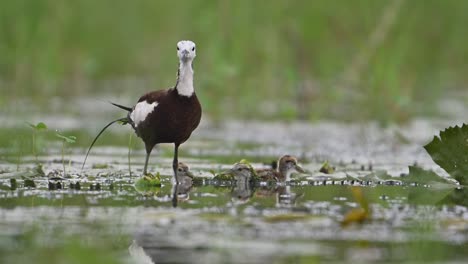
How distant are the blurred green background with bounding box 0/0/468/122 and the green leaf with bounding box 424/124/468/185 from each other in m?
5.36

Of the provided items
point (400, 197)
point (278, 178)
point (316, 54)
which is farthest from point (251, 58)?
point (400, 197)

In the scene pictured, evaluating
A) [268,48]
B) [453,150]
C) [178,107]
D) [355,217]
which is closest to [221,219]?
[355,217]

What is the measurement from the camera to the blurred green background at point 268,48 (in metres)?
14.6

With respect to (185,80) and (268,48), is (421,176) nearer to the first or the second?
(185,80)

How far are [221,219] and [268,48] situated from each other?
988 cm

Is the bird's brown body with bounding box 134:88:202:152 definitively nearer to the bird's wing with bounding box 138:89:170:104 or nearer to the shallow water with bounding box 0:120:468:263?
the bird's wing with bounding box 138:89:170:104

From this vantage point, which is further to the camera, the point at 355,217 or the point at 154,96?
the point at 154,96

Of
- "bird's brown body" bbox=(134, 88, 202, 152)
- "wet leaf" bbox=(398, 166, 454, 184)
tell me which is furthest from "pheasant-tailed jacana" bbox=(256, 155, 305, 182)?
"wet leaf" bbox=(398, 166, 454, 184)

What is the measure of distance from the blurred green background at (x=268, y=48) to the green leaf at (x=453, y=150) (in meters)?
5.36

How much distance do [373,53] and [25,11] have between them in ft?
16.3

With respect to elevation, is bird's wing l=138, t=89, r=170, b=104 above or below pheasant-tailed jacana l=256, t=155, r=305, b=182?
above

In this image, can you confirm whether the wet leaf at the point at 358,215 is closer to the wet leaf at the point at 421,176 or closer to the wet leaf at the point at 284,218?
the wet leaf at the point at 284,218

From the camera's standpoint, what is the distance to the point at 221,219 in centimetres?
626

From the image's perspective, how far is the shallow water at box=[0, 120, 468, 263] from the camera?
206 inches
